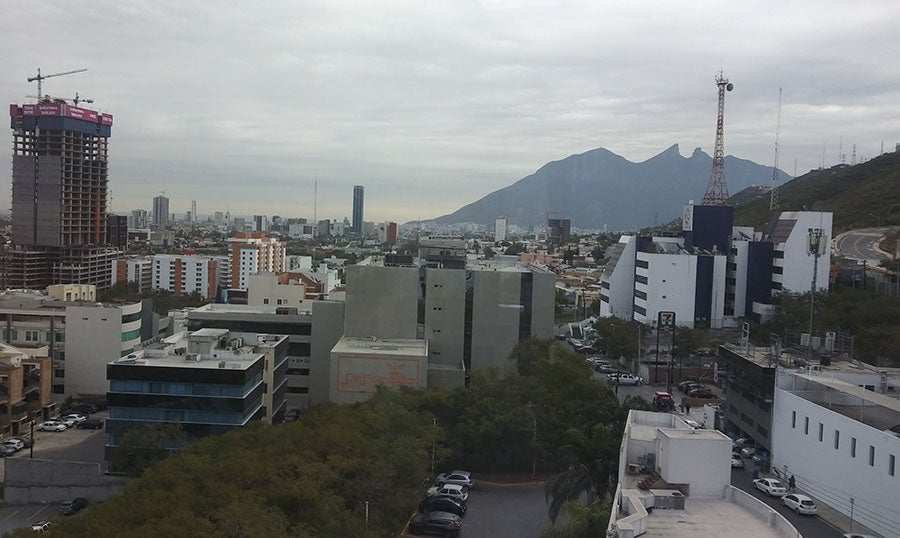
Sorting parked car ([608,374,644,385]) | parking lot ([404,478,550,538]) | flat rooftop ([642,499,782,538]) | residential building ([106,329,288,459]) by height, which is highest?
flat rooftop ([642,499,782,538])

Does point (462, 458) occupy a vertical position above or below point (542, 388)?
below

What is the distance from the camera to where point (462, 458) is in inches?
457

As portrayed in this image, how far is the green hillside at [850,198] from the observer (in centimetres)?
3497

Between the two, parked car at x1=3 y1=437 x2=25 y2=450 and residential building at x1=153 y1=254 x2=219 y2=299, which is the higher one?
residential building at x1=153 y1=254 x2=219 y2=299

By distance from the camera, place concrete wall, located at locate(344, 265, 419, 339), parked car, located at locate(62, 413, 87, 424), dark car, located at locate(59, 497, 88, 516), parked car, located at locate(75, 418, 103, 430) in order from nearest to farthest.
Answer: dark car, located at locate(59, 497, 88, 516) < parked car, located at locate(75, 418, 103, 430) < parked car, located at locate(62, 413, 87, 424) < concrete wall, located at locate(344, 265, 419, 339)

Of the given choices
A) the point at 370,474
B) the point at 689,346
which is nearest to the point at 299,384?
the point at 370,474

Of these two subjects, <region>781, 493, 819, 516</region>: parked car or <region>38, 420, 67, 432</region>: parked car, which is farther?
<region>38, 420, 67, 432</region>: parked car

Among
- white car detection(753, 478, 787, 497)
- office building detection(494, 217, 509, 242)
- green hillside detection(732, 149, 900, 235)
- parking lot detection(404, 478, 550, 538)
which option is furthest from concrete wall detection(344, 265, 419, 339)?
office building detection(494, 217, 509, 242)

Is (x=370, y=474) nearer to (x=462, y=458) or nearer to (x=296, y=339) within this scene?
(x=462, y=458)

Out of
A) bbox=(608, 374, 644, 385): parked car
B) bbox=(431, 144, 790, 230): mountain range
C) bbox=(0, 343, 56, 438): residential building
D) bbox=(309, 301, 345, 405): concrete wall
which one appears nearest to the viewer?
bbox=(0, 343, 56, 438): residential building

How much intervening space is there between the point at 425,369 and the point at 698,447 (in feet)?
26.5

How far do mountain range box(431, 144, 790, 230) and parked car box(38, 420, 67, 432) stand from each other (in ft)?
259

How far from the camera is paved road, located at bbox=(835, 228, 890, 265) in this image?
93.7 ft

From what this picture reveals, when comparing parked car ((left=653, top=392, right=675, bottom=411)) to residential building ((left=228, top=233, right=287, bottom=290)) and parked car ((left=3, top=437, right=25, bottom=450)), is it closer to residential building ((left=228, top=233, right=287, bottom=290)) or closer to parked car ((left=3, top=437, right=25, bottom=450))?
parked car ((left=3, top=437, right=25, bottom=450))
